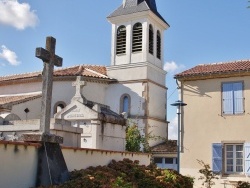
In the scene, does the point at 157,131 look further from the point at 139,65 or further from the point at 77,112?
the point at 77,112

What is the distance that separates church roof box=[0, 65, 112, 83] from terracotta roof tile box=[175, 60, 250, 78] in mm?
8271

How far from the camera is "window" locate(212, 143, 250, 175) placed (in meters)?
18.4

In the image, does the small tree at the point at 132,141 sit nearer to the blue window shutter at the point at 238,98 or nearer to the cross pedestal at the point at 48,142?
the blue window shutter at the point at 238,98

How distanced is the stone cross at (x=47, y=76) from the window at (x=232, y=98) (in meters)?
11.9

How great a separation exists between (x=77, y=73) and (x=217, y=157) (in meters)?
11.9

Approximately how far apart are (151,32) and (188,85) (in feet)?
32.4

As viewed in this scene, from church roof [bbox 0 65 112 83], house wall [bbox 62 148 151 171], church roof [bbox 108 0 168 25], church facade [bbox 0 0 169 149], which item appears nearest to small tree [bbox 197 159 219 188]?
church facade [bbox 0 0 169 149]

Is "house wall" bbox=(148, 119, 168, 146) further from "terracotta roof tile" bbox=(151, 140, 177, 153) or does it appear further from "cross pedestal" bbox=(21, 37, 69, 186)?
"cross pedestal" bbox=(21, 37, 69, 186)

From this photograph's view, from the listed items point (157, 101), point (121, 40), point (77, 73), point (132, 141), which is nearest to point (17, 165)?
point (132, 141)

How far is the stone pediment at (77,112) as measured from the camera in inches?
578

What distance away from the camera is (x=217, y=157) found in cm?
1894

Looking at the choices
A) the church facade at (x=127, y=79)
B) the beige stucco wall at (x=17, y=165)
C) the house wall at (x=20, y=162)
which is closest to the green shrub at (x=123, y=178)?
the house wall at (x=20, y=162)

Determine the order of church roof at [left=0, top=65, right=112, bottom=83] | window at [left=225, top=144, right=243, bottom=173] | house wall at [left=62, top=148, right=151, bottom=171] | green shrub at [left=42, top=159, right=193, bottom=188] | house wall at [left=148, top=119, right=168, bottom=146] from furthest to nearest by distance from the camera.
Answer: church roof at [left=0, top=65, right=112, bottom=83] < house wall at [left=148, top=119, right=168, bottom=146] < window at [left=225, top=144, right=243, bottom=173] < house wall at [left=62, top=148, right=151, bottom=171] < green shrub at [left=42, top=159, right=193, bottom=188]

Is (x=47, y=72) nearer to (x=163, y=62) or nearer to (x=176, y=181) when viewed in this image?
(x=176, y=181)
